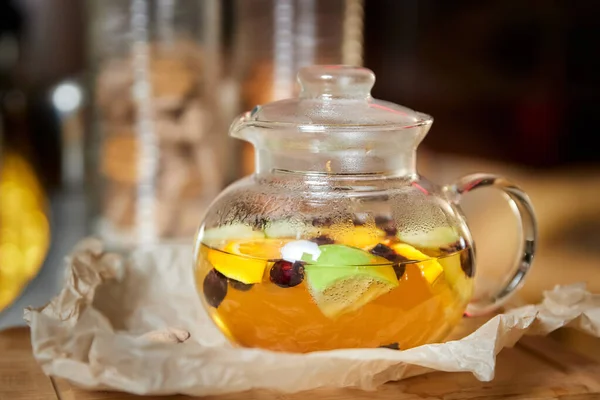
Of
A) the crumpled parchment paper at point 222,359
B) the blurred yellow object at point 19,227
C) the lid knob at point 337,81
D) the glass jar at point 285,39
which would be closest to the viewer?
the crumpled parchment paper at point 222,359

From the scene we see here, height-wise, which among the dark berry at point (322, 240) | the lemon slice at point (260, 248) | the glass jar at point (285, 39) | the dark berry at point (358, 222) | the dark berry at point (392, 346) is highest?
the glass jar at point (285, 39)

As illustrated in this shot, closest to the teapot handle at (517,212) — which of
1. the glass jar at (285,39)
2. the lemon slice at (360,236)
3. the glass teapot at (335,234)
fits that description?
the glass teapot at (335,234)

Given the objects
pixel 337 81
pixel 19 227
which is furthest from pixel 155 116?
pixel 337 81

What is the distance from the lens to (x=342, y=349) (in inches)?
19.1

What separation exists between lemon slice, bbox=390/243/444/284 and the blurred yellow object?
648 mm

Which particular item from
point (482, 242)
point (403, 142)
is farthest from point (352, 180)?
point (482, 242)

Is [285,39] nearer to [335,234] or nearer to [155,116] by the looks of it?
[155,116]

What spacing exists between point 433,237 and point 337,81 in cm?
14

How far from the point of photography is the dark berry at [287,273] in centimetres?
49

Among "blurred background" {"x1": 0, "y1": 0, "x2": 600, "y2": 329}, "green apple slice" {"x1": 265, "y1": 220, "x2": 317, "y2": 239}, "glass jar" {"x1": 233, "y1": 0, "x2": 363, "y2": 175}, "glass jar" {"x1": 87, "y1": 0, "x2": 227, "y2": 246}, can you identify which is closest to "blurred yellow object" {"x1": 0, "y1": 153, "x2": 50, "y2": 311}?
"blurred background" {"x1": 0, "y1": 0, "x2": 600, "y2": 329}

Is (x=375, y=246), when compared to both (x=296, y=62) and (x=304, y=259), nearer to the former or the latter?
(x=304, y=259)

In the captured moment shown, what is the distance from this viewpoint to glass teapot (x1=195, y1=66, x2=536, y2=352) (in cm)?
49

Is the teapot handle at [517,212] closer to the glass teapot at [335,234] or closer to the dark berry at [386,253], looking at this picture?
the glass teapot at [335,234]

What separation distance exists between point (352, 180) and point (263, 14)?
90 cm
